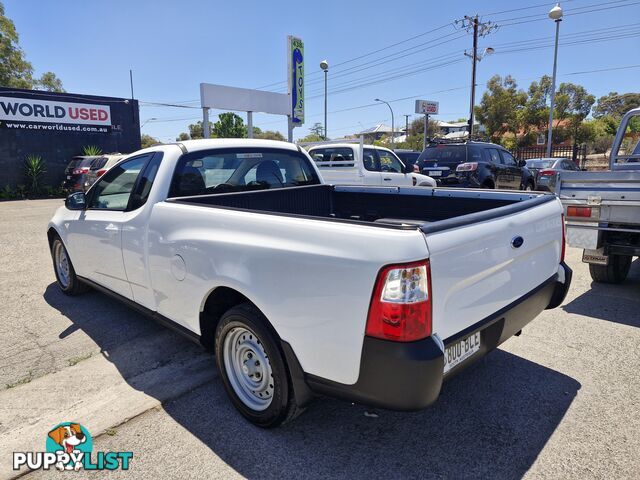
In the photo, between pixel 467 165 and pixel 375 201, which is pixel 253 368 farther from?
pixel 467 165

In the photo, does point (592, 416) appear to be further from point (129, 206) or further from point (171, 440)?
point (129, 206)

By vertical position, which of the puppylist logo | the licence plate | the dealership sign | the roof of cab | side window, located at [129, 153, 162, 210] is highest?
the dealership sign

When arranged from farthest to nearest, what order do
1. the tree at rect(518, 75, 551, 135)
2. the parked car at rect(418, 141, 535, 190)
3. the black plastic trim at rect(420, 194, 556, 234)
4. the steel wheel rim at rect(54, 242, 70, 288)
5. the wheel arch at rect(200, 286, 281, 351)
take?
the tree at rect(518, 75, 551, 135)
the parked car at rect(418, 141, 535, 190)
the steel wheel rim at rect(54, 242, 70, 288)
the wheel arch at rect(200, 286, 281, 351)
the black plastic trim at rect(420, 194, 556, 234)

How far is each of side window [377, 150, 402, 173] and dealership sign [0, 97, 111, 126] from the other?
16659 mm

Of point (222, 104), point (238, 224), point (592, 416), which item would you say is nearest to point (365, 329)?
point (238, 224)

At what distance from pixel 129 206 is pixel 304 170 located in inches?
65.9

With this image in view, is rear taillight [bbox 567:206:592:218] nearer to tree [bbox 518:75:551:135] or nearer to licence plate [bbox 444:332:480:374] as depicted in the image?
licence plate [bbox 444:332:480:374]

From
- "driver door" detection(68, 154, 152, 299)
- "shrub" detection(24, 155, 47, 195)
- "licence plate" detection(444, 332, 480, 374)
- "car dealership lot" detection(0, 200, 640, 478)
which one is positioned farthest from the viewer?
"shrub" detection(24, 155, 47, 195)

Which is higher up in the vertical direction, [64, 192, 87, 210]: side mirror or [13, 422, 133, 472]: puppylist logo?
[64, 192, 87, 210]: side mirror

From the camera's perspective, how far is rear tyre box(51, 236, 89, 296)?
16.2 feet

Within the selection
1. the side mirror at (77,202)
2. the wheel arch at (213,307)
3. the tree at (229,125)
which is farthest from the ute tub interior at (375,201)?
the tree at (229,125)

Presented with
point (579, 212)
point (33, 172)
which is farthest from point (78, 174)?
point (579, 212)

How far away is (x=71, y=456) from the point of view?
253 centimetres

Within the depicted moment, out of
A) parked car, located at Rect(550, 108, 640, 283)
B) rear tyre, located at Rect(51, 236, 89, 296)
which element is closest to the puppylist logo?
rear tyre, located at Rect(51, 236, 89, 296)
